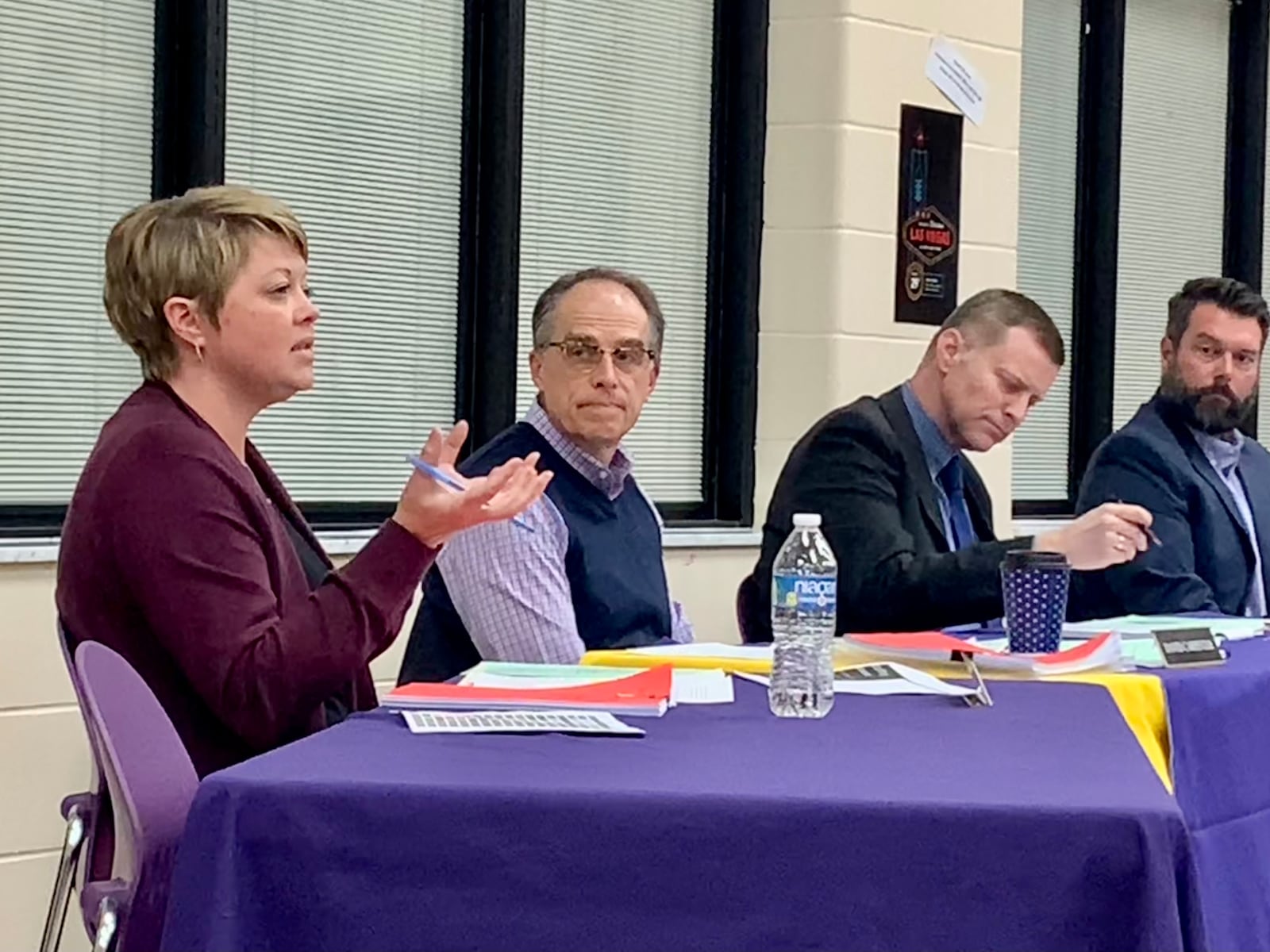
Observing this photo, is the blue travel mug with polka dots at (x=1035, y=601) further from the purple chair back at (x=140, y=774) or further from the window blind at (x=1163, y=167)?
the window blind at (x=1163, y=167)

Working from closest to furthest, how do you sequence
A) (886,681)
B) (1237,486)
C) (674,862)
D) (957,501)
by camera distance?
(674,862)
(886,681)
(957,501)
(1237,486)

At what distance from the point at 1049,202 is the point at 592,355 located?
286 cm

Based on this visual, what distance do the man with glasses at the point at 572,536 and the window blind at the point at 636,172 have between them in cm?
115

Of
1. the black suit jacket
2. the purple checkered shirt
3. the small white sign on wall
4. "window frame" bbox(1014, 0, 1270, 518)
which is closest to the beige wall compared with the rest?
the small white sign on wall

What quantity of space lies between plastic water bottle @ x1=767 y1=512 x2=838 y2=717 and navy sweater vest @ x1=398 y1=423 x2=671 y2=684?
65cm

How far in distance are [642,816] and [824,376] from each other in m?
2.90

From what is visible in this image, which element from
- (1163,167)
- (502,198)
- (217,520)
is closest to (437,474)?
(217,520)

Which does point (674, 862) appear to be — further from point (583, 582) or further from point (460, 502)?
point (583, 582)

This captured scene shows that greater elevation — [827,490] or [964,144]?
[964,144]

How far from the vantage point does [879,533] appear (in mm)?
3086

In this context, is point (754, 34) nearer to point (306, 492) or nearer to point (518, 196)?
point (518, 196)

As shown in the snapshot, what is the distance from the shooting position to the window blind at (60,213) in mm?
3180

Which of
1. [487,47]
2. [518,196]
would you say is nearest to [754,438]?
[518,196]

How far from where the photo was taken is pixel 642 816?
4.76ft
